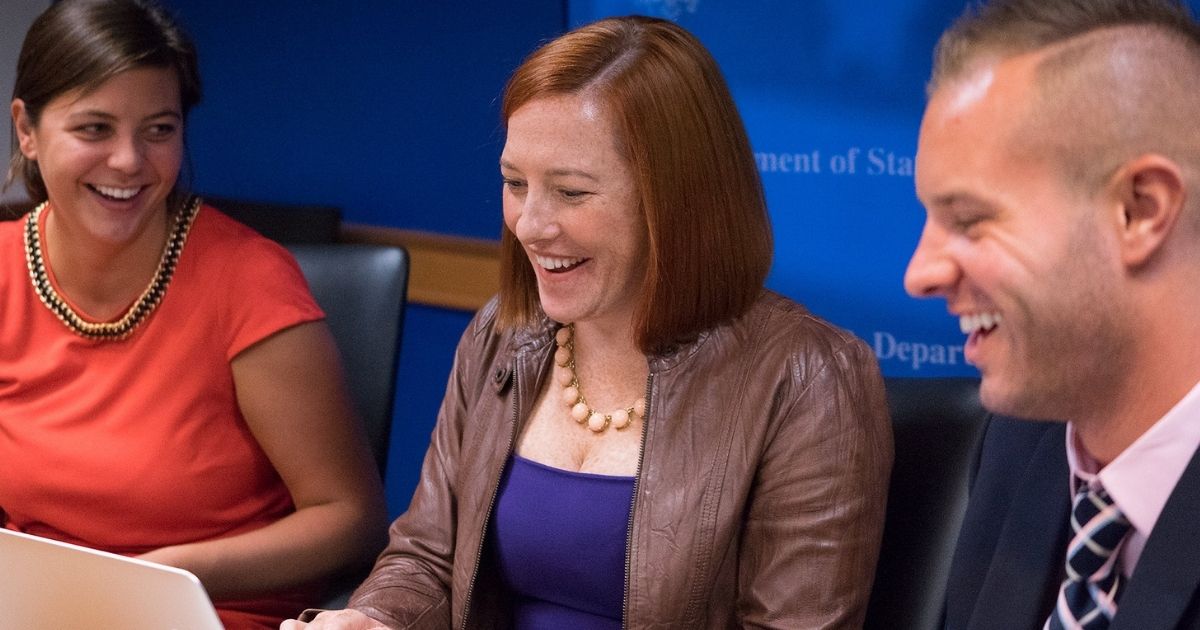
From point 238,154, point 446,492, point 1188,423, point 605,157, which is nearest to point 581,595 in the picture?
point 446,492

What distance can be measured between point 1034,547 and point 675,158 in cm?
68

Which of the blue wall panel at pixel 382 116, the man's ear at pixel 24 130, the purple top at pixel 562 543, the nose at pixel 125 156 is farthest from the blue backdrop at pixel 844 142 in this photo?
the man's ear at pixel 24 130

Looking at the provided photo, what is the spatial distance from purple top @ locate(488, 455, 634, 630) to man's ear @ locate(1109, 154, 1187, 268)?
2.67 ft

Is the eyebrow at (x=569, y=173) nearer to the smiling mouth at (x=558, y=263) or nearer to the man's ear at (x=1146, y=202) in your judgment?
the smiling mouth at (x=558, y=263)

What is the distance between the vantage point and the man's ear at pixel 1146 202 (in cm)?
110

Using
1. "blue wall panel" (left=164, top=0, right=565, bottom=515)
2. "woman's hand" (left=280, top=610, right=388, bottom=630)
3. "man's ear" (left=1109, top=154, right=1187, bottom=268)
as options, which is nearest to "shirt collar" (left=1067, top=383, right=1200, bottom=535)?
"man's ear" (left=1109, top=154, right=1187, bottom=268)

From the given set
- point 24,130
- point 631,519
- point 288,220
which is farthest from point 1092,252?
point 288,220

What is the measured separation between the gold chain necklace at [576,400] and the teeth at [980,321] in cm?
65

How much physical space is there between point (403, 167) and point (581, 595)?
2.15m

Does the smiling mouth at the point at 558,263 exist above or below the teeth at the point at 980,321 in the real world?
below

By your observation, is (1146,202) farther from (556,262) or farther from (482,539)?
(482,539)

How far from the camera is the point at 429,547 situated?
1.95 metres

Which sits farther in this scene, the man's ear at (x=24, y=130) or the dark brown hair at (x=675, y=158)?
the man's ear at (x=24, y=130)

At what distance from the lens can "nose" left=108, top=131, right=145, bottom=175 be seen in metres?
2.23
